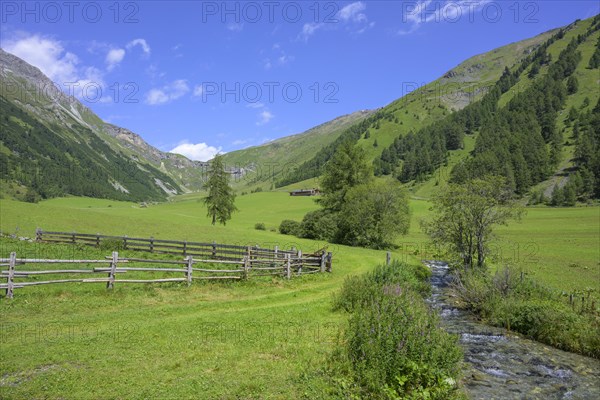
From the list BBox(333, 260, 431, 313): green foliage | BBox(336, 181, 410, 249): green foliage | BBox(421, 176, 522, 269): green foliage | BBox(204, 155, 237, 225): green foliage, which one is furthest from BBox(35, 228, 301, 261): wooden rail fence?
BBox(204, 155, 237, 225): green foliage

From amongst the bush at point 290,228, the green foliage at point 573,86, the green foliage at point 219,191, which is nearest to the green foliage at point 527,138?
the green foliage at point 573,86

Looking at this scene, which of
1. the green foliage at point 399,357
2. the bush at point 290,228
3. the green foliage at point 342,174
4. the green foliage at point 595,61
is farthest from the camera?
the green foliage at point 595,61

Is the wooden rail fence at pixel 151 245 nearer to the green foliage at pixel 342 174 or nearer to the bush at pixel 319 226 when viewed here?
the bush at pixel 319 226

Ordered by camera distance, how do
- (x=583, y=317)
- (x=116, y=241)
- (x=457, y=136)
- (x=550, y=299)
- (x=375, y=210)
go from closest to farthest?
(x=583, y=317)
(x=550, y=299)
(x=116, y=241)
(x=375, y=210)
(x=457, y=136)

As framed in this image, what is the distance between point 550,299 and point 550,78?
211 meters

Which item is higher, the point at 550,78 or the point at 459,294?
the point at 550,78

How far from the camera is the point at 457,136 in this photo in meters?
179

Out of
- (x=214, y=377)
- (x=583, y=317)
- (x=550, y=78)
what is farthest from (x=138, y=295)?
(x=550, y=78)

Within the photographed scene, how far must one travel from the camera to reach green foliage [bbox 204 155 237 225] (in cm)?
5928

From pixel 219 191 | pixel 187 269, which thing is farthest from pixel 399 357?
pixel 219 191

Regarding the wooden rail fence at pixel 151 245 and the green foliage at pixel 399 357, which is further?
the wooden rail fence at pixel 151 245

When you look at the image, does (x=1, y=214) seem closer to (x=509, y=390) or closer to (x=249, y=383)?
(x=249, y=383)

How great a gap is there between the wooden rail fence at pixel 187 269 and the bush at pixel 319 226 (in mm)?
22224

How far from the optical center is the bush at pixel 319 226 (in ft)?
167
